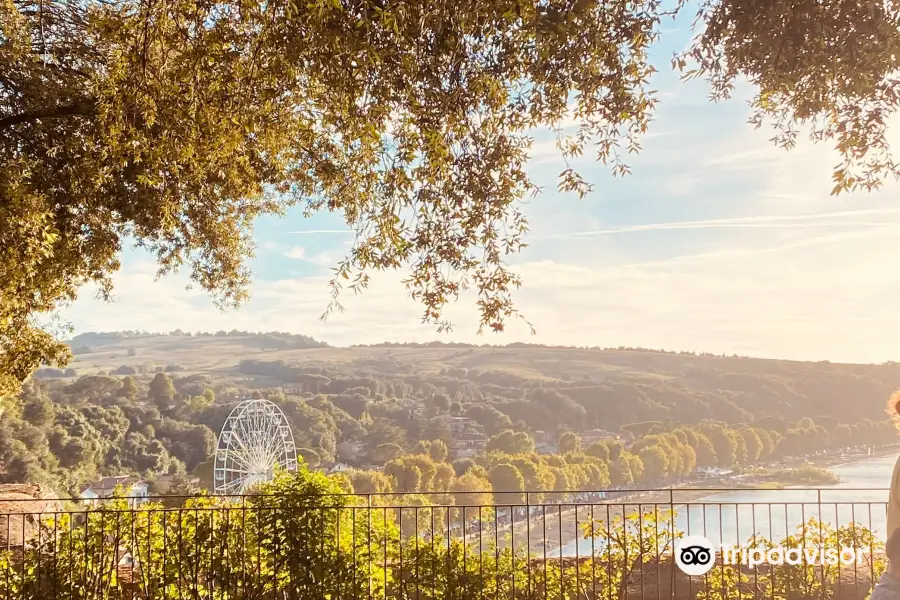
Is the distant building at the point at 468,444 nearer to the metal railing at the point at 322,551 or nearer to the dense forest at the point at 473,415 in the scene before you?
the dense forest at the point at 473,415

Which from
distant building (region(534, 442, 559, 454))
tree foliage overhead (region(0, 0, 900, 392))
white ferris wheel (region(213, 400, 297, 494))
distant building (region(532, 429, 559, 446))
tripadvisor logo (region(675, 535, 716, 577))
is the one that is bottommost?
distant building (region(534, 442, 559, 454))

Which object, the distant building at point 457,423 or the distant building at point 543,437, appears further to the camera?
the distant building at point 457,423

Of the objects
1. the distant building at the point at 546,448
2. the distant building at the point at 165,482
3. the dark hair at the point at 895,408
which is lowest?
the distant building at the point at 165,482

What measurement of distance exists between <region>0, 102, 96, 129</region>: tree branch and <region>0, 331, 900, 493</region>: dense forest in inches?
1024

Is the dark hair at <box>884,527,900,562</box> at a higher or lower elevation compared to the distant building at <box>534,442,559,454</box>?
higher

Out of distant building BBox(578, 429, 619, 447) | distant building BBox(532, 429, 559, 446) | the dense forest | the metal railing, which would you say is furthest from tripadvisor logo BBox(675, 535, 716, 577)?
distant building BBox(532, 429, 559, 446)

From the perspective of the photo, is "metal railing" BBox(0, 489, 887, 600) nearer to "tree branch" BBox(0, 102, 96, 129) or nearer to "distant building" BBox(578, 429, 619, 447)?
"tree branch" BBox(0, 102, 96, 129)

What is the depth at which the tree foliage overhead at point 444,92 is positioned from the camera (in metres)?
2.44

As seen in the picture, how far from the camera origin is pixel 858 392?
28125mm

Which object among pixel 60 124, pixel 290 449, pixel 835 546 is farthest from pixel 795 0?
pixel 290 449

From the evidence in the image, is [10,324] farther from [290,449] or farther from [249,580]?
[290,449]

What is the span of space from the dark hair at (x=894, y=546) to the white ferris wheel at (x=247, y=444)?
18.7 metres

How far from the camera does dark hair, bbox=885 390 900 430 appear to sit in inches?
99.0

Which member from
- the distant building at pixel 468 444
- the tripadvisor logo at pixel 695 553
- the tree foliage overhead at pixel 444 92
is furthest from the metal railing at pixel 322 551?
the distant building at pixel 468 444
